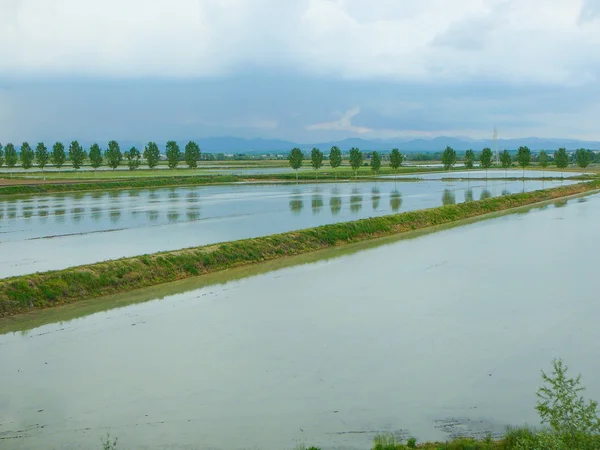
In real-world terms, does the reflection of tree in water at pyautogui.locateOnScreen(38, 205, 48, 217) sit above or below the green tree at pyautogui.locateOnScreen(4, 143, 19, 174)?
below

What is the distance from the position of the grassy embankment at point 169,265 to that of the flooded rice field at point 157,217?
59.1 inches

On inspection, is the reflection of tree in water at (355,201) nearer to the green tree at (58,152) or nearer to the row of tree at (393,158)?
the row of tree at (393,158)

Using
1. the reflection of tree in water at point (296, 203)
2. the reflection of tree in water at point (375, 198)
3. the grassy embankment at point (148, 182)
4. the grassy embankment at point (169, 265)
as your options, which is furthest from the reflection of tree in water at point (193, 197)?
the grassy embankment at point (169, 265)

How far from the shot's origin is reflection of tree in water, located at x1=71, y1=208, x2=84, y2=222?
2600cm

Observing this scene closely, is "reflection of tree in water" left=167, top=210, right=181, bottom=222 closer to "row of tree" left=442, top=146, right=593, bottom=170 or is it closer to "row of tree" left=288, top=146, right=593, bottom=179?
"row of tree" left=288, top=146, right=593, bottom=179

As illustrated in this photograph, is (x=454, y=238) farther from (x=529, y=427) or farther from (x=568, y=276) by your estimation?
(x=529, y=427)

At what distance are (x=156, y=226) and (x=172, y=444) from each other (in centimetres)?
1735

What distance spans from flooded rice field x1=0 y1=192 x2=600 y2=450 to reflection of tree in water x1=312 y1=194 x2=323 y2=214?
46.0 feet

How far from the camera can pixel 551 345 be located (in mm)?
10055

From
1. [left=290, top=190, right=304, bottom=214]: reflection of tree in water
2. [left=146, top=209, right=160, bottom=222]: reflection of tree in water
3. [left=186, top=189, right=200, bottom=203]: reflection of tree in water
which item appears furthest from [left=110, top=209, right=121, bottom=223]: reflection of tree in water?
[left=290, top=190, right=304, bottom=214]: reflection of tree in water

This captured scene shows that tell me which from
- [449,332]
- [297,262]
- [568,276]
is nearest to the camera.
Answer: [449,332]

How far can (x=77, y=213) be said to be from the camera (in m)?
28.3

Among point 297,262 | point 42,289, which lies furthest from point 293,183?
point 42,289

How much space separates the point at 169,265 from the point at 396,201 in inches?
831
